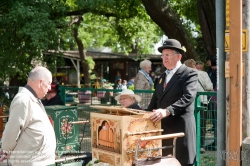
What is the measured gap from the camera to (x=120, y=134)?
13.3ft

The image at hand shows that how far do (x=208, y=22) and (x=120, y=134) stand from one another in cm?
858

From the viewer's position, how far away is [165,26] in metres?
11.9

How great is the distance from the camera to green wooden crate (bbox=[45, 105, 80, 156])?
6191mm

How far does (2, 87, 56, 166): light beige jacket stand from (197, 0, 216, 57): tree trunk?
826cm

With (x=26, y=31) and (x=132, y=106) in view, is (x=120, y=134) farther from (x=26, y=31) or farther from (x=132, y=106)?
(x=26, y=31)

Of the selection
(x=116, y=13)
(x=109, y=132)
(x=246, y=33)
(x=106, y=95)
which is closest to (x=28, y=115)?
(x=109, y=132)

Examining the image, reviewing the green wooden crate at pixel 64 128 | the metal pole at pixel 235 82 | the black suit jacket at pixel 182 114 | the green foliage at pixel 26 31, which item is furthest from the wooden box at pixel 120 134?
the green foliage at pixel 26 31

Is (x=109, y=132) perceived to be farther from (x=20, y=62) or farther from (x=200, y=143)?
(x=20, y=62)

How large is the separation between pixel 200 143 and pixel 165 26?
6.13 metres

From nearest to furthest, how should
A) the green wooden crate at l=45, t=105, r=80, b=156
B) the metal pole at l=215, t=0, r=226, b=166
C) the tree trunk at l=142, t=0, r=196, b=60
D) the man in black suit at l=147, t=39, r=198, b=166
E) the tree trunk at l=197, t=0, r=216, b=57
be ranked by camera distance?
the metal pole at l=215, t=0, r=226, b=166 → the man in black suit at l=147, t=39, r=198, b=166 → the green wooden crate at l=45, t=105, r=80, b=156 → the tree trunk at l=197, t=0, r=216, b=57 → the tree trunk at l=142, t=0, r=196, b=60

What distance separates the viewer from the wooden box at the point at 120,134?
406 centimetres

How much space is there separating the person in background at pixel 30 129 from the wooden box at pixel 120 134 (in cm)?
56

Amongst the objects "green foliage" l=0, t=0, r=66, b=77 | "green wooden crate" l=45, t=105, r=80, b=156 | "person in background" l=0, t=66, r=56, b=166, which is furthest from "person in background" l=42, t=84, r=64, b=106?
"person in background" l=0, t=66, r=56, b=166

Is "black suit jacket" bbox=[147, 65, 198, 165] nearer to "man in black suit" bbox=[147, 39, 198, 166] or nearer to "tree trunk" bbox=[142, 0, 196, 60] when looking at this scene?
"man in black suit" bbox=[147, 39, 198, 166]
